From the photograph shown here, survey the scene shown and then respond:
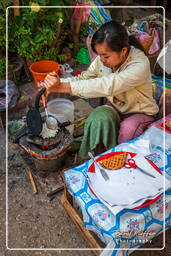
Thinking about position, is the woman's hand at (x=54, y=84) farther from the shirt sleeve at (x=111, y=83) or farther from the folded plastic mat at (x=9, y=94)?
the folded plastic mat at (x=9, y=94)

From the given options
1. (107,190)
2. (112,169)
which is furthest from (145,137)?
(107,190)

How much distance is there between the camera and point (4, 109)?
127 inches

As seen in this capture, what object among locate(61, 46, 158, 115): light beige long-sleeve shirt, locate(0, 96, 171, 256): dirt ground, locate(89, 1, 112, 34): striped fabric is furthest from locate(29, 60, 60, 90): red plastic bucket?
locate(0, 96, 171, 256): dirt ground

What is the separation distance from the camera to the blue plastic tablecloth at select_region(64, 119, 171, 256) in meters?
1.62

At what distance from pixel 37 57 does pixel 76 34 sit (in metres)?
0.80

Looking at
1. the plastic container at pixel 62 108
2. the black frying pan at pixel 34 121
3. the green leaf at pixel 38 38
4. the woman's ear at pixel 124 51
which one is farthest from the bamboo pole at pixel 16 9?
the woman's ear at pixel 124 51

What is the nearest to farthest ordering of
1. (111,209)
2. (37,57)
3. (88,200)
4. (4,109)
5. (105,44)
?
(111,209), (88,200), (105,44), (4,109), (37,57)

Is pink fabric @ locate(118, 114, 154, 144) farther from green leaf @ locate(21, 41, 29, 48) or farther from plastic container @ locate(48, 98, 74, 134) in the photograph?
green leaf @ locate(21, 41, 29, 48)

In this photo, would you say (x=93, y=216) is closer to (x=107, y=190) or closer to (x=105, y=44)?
(x=107, y=190)

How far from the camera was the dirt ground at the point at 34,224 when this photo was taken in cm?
208

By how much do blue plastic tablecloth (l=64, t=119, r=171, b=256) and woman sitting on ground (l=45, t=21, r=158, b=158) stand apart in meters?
0.40

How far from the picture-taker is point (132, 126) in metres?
2.33

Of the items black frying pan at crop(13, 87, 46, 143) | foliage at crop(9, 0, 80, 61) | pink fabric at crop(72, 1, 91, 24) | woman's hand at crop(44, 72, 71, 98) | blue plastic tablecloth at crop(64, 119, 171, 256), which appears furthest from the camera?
pink fabric at crop(72, 1, 91, 24)

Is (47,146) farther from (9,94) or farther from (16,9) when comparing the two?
(16,9)
